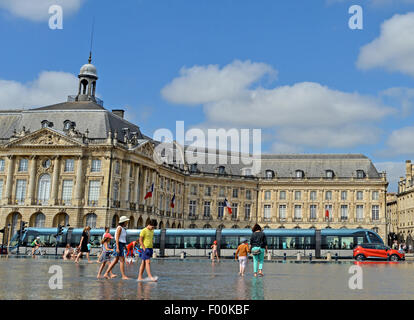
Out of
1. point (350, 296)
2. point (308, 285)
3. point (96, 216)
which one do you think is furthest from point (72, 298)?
point (96, 216)

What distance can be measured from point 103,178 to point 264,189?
3740 cm

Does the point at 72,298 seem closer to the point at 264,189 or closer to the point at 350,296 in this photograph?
the point at 350,296

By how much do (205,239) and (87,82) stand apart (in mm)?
31810

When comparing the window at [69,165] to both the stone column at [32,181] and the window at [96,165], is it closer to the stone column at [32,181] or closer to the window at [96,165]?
the window at [96,165]

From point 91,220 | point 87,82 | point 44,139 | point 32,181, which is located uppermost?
point 87,82

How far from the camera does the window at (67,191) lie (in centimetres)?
6053

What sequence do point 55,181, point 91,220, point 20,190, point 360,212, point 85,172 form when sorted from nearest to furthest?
point 91,220
point 55,181
point 85,172
point 20,190
point 360,212

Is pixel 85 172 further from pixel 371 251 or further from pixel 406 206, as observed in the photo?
pixel 406 206

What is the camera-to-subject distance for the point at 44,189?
201 ft

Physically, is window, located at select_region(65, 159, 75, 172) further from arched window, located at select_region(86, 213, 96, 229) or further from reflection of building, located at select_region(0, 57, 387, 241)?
arched window, located at select_region(86, 213, 96, 229)

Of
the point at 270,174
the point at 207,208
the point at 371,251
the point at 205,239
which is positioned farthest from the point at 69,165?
the point at 270,174

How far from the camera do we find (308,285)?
1574cm

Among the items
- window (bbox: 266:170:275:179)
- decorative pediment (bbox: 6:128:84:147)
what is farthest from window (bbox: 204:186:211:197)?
decorative pediment (bbox: 6:128:84:147)

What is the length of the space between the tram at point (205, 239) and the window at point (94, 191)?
36.0 feet
